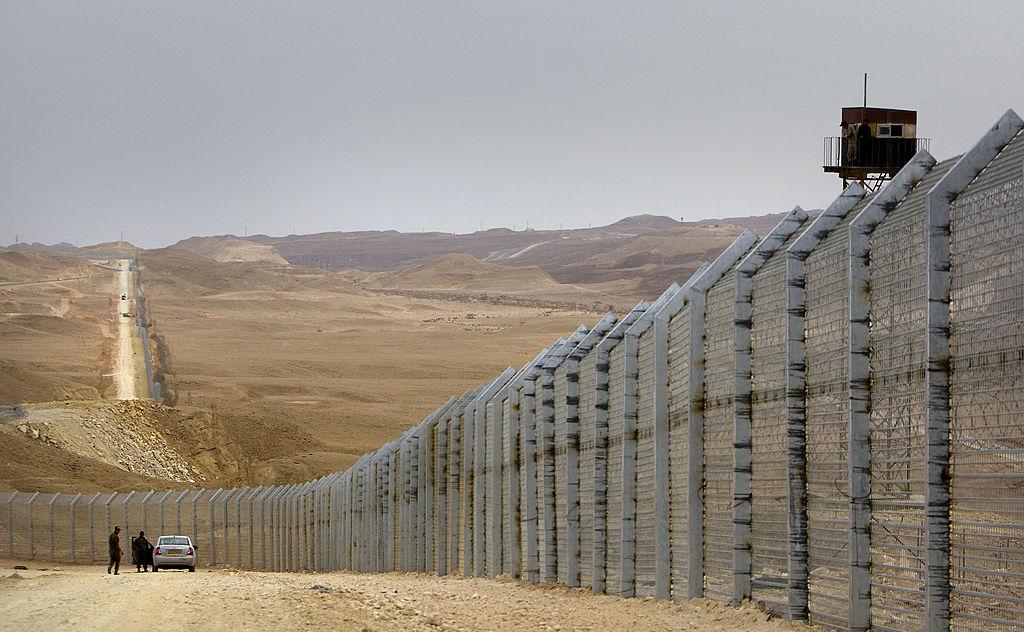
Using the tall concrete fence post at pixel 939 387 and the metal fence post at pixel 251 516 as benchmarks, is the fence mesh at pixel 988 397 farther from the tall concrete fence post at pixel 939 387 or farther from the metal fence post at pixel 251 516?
the metal fence post at pixel 251 516

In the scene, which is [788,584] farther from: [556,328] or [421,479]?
[556,328]

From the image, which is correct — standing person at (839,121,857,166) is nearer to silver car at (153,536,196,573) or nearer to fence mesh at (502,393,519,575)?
silver car at (153,536,196,573)

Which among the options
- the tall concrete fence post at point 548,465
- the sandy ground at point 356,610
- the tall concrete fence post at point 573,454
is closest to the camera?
the sandy ground at point 356,610

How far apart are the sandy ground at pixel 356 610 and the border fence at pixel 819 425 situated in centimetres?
32

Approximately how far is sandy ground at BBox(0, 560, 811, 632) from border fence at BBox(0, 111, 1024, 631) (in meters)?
0.32

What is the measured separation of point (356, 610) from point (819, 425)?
5244 mm

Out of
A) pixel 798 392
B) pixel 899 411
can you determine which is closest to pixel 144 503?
pixel 798 392

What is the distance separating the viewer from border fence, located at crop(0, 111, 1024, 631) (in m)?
6.64

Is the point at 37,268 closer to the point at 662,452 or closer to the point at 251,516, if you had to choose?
the point at 251,516

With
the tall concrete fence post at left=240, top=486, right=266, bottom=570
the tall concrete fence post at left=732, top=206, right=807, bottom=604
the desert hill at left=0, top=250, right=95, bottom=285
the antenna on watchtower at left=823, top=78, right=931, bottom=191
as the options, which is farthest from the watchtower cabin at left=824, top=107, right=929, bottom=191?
the desert hill at left=0, top=250, right=95, bottom=285

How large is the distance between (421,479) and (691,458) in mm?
14117

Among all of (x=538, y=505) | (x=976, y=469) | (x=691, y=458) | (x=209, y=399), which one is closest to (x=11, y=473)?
(x=209, y=399)

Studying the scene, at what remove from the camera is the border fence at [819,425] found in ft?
21.8

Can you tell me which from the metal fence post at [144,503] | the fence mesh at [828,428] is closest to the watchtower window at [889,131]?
the metal fence post at [144,503]
